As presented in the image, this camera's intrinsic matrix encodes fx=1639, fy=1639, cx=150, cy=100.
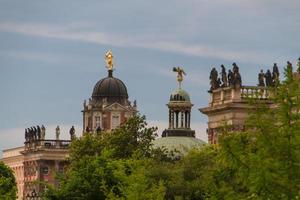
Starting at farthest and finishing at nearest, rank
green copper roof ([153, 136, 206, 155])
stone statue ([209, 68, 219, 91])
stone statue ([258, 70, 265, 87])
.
Answer: green copper roof ([153, 136, 206, 155]), stone statue ([209, 68, 219, 91]), stone statue ([258, 70, 265, 87])

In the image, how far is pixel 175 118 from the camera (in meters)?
168

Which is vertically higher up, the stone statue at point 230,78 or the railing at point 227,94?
the stone statue at point 230,78

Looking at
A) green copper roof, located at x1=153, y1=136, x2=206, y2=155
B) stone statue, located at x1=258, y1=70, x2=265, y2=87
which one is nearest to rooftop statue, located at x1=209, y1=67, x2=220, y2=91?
stone statue, located at x1=258, y1=70, x2=265, y2=87

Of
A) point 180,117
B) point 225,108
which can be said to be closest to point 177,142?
point 180,117

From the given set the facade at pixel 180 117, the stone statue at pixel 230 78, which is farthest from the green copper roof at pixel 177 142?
the stone statue at pixel 230 78

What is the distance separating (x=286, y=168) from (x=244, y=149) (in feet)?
6.44

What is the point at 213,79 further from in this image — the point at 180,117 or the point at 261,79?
the point at 180,117

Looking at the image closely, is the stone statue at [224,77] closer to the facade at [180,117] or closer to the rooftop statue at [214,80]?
the rooftop statue at [214,80]

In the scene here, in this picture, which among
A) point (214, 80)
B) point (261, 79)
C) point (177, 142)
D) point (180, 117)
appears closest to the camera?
point (261, 79)

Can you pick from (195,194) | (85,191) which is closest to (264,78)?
(195,194)

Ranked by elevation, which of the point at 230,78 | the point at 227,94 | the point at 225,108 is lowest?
the point at 225,108

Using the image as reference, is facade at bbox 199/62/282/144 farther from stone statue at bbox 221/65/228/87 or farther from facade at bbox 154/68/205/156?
facade at bbox 154/68/205/156

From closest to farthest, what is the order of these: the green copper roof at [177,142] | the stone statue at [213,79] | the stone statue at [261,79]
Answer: the stone statue at [261,79], the stone statue at [213,79], the green copper roof at [177,142]

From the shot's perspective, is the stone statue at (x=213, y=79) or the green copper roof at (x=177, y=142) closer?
the stone statue at (x=213, y=79)
